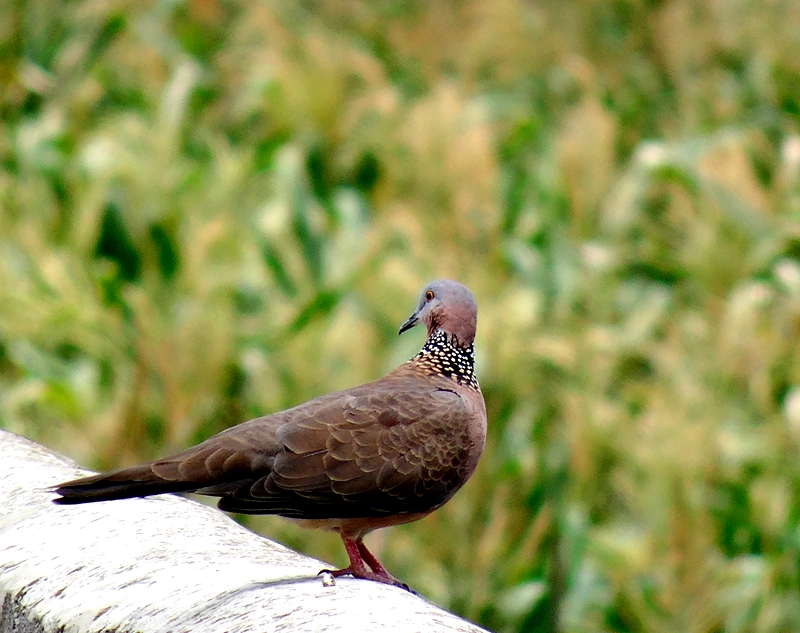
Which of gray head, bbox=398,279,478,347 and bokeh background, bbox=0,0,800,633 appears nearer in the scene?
gray head, bbox=398,279,478,347

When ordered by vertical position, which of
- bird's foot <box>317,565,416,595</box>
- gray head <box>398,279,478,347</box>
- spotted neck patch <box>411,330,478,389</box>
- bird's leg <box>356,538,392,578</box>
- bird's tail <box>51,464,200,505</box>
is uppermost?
gray head <box>398,279,478,347</box>

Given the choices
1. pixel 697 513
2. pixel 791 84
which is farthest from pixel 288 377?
pixel 791 84

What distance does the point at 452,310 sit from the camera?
2822mm

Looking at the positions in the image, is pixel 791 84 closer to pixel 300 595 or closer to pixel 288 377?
pixel 288 377

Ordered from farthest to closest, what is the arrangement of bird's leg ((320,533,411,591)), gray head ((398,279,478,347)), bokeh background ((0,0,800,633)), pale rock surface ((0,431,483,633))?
bokeh background ((0,0,800,633)) → gray head ((398,279,478,347)) → bird's leg ((320,533,411,591)) → pale rock surface ((0,431,483,633))

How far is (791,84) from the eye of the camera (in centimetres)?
727

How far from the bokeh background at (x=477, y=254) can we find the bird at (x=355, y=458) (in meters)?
1.45

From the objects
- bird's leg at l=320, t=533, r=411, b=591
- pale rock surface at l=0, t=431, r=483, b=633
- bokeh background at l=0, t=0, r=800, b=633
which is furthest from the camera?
bokeh background at l=0, t=0, r=800, b=633

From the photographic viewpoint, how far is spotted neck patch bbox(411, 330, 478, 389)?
9.30 feet

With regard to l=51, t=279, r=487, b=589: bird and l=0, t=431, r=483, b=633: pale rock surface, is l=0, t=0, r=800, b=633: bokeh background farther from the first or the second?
l=0, t=431, r=483, b=633: pale rock surface

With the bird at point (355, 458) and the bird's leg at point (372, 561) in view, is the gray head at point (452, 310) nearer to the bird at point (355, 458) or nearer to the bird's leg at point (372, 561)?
the bird at point (355, 458)

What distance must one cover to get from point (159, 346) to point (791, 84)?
4.59m

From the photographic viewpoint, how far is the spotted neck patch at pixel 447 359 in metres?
2.83

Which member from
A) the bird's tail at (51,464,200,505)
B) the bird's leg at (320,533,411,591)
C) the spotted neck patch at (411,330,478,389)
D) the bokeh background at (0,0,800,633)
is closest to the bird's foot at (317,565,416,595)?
the bird's leg at (320,533,411,591)
